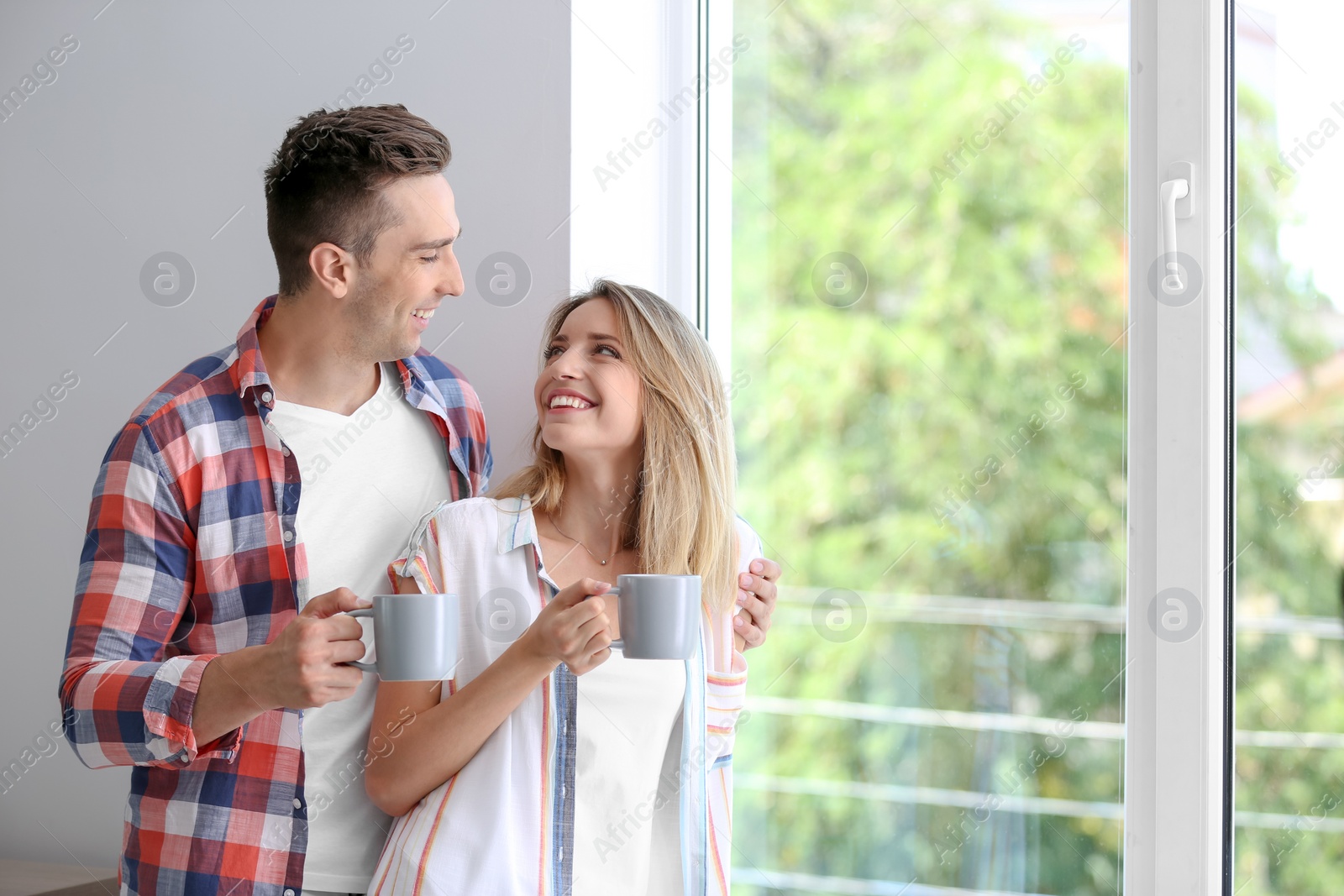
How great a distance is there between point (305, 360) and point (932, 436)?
973mm

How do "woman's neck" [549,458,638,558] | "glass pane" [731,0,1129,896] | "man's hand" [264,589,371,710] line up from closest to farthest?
1. "man's hand" [264,589,371,710]
2. "woman's neck" [549,458,638,558]
3. "glass pane" [731,0,1129,896]

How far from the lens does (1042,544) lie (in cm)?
161

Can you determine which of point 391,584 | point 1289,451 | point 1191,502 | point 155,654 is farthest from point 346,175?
point 1289,451

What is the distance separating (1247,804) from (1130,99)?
3.41 ft

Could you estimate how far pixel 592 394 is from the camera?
1412 mm

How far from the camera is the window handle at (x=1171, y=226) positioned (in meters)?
1.49

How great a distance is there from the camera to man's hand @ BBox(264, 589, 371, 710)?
1.11m

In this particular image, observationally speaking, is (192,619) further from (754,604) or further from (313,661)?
(754,604)

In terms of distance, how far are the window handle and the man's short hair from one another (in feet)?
3.42

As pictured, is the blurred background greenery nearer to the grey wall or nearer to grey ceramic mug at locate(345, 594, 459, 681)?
the grey wall

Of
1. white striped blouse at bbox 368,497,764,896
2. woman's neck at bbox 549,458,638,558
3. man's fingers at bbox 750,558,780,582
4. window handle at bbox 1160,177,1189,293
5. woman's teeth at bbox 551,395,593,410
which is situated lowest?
white striped blouse at bbox 368,497,764,896

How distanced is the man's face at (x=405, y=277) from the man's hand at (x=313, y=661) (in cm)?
45

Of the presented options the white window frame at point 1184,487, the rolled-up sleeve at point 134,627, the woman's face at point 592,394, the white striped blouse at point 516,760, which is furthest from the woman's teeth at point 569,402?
the white window frame at point 1184,487

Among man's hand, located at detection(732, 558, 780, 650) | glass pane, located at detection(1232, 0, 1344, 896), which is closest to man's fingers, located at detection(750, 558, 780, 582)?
man's hand, located at detection(732, 558, 780, 650)
